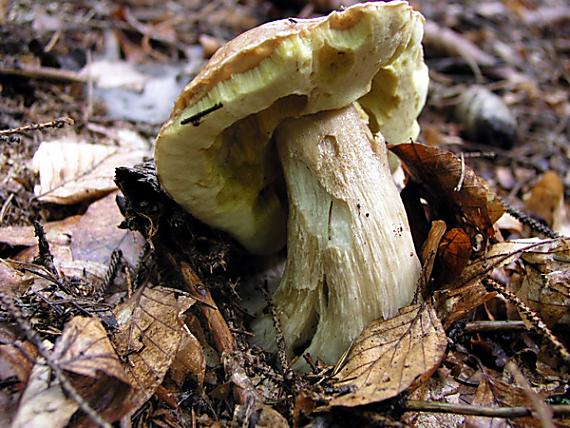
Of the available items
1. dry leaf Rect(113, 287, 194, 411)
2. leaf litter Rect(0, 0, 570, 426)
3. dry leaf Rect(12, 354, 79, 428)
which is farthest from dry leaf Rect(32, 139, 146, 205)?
dry leaf Rect(12, 354, 79, 428)

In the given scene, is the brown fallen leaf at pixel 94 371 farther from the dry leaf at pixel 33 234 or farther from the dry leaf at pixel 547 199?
the dry leaf at pixel 547 199

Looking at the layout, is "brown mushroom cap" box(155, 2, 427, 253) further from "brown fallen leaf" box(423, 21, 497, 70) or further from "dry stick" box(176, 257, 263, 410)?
"brown fallen leaf" box(423, 21, 497, 70)

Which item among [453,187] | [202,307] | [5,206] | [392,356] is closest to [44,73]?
[5,206]

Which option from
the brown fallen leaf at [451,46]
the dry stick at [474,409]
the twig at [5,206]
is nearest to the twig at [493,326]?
the dry stick at [474,409]

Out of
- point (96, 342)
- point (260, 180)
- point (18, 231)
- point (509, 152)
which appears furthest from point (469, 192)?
point (509, 152)

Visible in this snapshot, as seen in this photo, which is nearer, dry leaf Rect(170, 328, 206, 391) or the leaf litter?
the leaf litter
